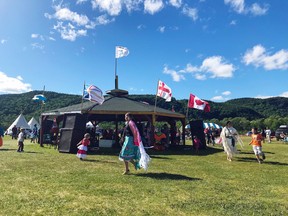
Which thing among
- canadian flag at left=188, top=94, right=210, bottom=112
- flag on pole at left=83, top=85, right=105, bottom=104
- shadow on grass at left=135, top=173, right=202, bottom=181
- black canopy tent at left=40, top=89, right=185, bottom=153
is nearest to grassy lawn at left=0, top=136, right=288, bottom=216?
shadow on grass at left=135, top=173, right=202, bottom=181

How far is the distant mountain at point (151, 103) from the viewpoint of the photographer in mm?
90312

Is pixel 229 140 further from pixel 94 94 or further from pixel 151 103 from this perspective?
pixel 151 103

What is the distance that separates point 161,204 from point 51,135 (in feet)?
65.8

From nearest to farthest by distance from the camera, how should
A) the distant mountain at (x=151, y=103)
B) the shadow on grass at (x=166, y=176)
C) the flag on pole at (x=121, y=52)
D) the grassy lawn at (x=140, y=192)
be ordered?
the grassy lawn at (x=140, y=192) < the shadow on grass at (x=166, y=176) < the flag on pole at (x=121, y=52) < the distant mountain at (x=151, y=103)

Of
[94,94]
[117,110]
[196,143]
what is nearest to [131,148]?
[94,94]

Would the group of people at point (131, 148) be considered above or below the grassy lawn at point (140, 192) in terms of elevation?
above

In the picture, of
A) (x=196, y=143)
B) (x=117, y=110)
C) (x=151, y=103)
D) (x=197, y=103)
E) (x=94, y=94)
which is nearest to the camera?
(x=94, y=94)

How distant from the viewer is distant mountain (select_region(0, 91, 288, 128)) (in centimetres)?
9031

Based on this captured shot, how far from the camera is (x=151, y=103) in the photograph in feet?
258

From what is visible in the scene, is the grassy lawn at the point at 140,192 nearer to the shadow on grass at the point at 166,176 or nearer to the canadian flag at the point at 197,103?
the shadow on grass at the point at 166,176

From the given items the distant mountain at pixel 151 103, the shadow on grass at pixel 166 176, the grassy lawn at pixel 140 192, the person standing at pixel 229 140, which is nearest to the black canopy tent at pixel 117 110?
the person standing at pixel 229 140

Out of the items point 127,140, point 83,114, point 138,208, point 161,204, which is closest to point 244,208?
point 161,204

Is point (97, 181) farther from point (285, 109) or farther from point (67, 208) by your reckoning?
point (285, 109)

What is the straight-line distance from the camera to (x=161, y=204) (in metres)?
6.55
